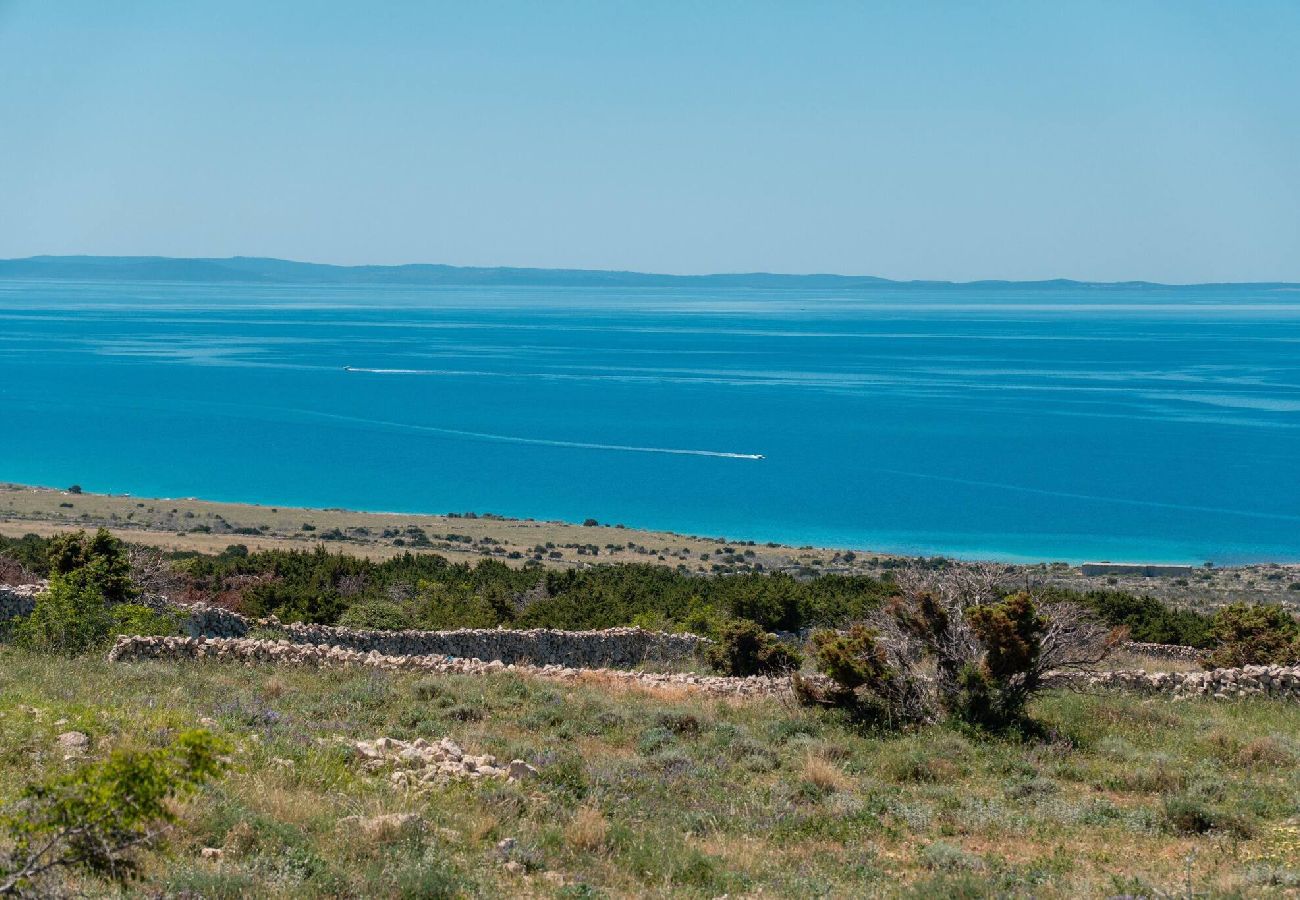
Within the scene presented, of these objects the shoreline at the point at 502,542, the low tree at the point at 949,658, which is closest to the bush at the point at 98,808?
the low tree at the point at 949,658

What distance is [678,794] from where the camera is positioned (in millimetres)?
10508

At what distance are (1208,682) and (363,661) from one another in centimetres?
1078

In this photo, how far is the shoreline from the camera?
43406mm

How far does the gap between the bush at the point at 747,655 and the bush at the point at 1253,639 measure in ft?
21.4

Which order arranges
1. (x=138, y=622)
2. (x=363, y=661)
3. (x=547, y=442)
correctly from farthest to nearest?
(x=547, y=442)
(x=138, y=622)
(x=363, y=661)

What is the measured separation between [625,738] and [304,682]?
4.33m

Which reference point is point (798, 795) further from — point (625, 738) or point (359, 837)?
point (359, 837)

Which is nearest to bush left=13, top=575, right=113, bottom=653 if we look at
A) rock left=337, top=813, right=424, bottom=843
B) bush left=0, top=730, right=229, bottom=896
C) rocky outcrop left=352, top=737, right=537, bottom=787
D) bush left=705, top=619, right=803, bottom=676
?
rocky outcrop left=352, top=737, right=537, bottom=787

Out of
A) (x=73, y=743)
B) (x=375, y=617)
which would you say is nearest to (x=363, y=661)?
(x=375, y=617)

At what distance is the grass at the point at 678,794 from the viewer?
26.4 ft

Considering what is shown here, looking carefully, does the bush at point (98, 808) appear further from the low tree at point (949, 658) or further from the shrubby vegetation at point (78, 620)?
the shrubby vegetation at point (78, 620)

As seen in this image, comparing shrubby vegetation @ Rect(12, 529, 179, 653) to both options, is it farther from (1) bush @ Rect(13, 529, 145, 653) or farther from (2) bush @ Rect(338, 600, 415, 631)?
(2) bush @ Rect(338, 600, 415, 631)

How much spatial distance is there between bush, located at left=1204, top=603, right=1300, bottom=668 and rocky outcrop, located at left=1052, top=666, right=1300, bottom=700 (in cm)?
241

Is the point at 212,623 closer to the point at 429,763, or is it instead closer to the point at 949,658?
the point at 429,763
